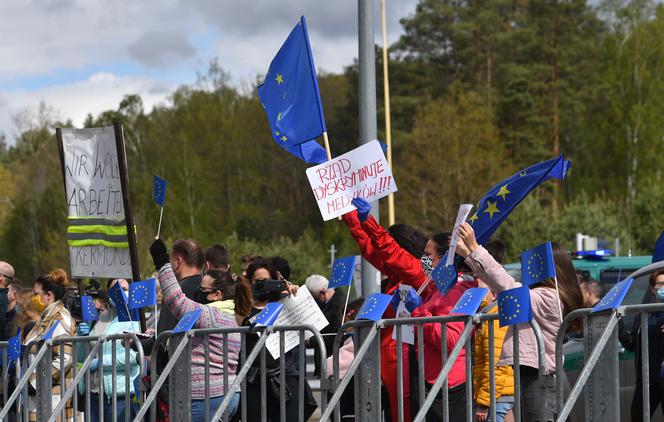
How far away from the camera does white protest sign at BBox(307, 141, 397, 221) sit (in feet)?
24.3

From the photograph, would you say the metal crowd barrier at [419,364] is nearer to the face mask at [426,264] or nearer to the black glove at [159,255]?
the face mask at [426,264]

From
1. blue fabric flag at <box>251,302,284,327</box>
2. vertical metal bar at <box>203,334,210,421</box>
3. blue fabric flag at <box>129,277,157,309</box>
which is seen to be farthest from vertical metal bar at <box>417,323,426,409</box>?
blue fabric flag at <box>129,277,157,309</box>

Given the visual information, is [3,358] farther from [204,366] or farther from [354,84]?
[354,84]

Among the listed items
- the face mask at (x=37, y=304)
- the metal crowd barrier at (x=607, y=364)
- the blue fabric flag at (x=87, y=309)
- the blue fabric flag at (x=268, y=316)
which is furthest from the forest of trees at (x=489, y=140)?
the metal crowd barrier at (x=607, y=364)

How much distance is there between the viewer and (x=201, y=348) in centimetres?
707

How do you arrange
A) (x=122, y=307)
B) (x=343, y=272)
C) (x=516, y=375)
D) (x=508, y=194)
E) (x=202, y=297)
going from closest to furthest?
(x=516, y=375) < (x=508, y=194) < (x=343, y=272) < (x=202, y=297) < (x=122, y=307)

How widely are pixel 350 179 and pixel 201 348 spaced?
1.41 meters

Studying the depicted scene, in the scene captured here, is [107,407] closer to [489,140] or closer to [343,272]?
[343,272]

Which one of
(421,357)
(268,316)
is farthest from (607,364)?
(268,316)

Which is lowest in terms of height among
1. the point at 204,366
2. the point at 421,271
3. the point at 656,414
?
the point at 656,414

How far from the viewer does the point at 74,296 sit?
10922 mm

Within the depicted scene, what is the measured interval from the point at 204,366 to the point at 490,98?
4496 cm

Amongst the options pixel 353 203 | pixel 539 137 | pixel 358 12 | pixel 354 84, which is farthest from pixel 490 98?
pixel 353 203

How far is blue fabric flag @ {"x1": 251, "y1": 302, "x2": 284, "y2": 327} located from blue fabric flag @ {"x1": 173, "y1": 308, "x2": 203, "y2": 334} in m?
0.37
